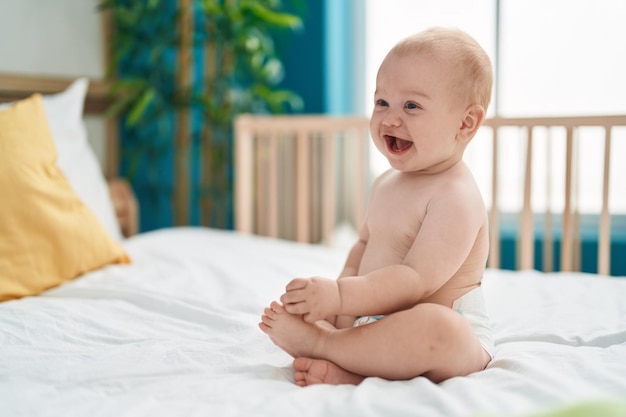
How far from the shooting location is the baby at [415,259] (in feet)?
2.84

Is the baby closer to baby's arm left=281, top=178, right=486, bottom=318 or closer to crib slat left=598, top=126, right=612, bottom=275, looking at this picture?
baby's arm left=281, top=178, right=486, bottom=318

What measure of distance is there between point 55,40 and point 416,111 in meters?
1.66

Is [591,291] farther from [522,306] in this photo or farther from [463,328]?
[463,328]

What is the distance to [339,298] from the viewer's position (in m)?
0.88

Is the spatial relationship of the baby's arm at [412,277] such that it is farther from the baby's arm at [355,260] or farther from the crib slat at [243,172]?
the crib slat at [243,172]

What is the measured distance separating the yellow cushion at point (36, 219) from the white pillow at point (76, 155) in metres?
0.16

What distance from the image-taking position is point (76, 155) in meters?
1.65

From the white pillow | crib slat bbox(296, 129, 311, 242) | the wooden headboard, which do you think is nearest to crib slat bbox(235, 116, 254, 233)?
crib slat bbox(296, 129, 311, 242)

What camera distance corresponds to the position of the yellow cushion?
4.17 ft

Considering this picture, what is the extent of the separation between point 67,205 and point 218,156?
1.10 m

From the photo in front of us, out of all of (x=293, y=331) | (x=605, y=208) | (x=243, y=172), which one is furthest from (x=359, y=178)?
(x=293, y=331)

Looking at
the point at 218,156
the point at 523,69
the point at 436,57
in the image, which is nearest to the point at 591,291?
the point at 436,57

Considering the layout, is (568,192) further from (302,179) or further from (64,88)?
(64,88)

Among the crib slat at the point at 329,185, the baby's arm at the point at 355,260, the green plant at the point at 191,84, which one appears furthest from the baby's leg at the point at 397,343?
the green plant at the point at 191,84
